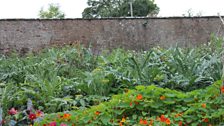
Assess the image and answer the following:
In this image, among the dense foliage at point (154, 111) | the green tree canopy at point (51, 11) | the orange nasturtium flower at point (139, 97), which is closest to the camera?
the dense foliage at point (154, 111)

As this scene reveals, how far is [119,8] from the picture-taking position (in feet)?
122

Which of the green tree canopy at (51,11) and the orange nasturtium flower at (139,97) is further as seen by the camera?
the green tree canopy at (51,11)

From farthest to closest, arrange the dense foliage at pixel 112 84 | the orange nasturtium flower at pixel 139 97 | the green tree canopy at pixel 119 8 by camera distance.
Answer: the green tree canopy at pixel 119 8, the dense foliage at pixel 112 84, the orange nasturtium flower at pixel 139 97

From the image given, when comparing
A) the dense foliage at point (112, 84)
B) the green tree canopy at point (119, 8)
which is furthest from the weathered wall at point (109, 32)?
the green tree canopy at point (119, 8)

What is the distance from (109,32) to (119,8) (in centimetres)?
2470

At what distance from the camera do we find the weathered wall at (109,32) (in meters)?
12.3

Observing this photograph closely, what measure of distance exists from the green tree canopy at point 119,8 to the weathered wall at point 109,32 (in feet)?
68.6

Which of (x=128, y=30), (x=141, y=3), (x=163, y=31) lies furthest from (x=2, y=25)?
(x=141, y=3)

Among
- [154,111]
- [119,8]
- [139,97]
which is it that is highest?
[119,8]

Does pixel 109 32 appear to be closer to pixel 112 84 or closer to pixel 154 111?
pixel 112 84

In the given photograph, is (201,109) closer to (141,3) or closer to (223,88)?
(223,88)

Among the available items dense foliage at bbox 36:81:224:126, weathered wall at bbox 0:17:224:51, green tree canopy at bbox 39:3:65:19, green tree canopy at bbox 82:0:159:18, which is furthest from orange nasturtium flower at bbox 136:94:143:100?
green tree canopy at bbox 39:3:65:19

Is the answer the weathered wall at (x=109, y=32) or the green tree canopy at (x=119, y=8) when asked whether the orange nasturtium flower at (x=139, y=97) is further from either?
the green tree canopy at (x=119, y=8)

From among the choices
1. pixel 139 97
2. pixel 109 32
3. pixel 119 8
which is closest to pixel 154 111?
pixel 139 97
